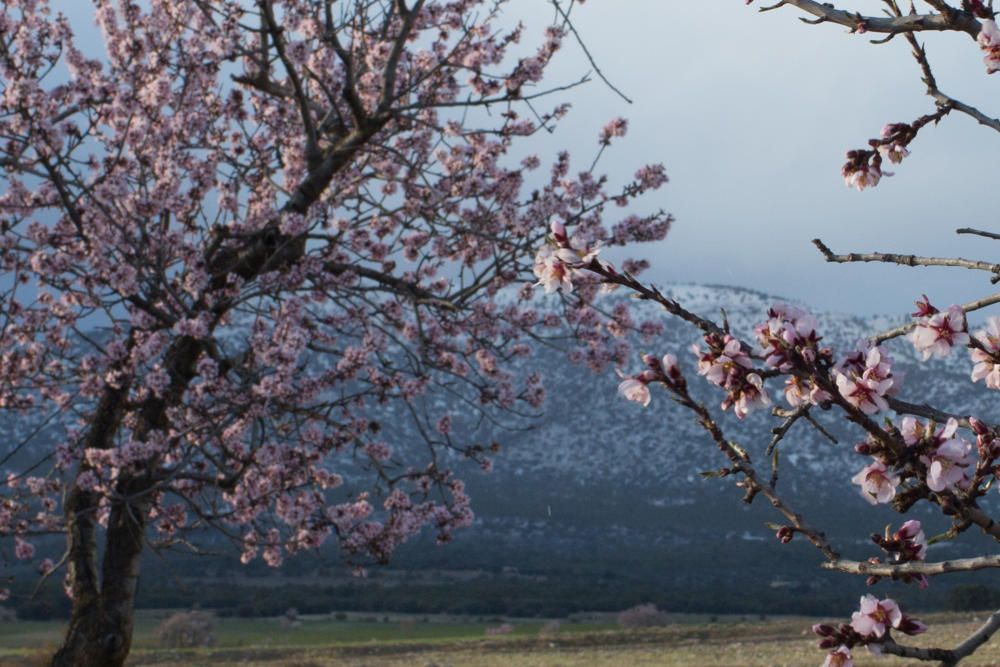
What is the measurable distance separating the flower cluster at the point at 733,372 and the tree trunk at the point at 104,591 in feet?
24.3

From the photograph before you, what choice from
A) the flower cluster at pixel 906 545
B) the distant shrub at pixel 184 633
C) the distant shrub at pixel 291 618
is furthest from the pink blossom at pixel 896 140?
the distant shrub at pixel 291 618

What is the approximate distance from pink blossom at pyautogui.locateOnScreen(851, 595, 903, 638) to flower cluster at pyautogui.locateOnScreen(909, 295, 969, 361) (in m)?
0.66

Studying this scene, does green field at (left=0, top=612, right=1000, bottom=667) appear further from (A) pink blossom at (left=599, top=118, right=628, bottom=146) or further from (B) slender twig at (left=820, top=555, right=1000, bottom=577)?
(B) slender twig at (left=820, top=555, right=1000, bottom=577)

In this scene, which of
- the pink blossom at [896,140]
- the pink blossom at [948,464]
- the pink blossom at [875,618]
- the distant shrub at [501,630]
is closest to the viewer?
the pink blossom at [948,464]

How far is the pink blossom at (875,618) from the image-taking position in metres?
2.80

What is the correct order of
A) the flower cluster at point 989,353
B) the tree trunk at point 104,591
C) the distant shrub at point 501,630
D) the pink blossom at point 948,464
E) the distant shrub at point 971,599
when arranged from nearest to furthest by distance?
the pink blossom at point 948,464 → the flower cluster at point 989,353 → the tree trunk at point 104,591 → the distant shrub at point 501,630 → the distant shrub at point 971,599

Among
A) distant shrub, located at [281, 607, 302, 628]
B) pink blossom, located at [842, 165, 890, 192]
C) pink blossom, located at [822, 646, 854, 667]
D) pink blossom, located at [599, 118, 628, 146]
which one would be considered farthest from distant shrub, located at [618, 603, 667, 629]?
pink blossom, located at [822, 646, 854, 667]

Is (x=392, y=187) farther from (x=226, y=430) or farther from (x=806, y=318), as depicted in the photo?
(x=806, y=318)

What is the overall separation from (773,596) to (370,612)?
2980 cm

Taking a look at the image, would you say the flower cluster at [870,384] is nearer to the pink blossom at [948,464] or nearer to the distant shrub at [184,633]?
the pink blossom at [948,464]

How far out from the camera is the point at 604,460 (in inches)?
5443

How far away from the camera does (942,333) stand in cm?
288

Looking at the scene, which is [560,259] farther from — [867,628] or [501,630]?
[501,630]

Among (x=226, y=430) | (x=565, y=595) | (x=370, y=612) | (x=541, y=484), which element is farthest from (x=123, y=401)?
(x=541, y=484)
